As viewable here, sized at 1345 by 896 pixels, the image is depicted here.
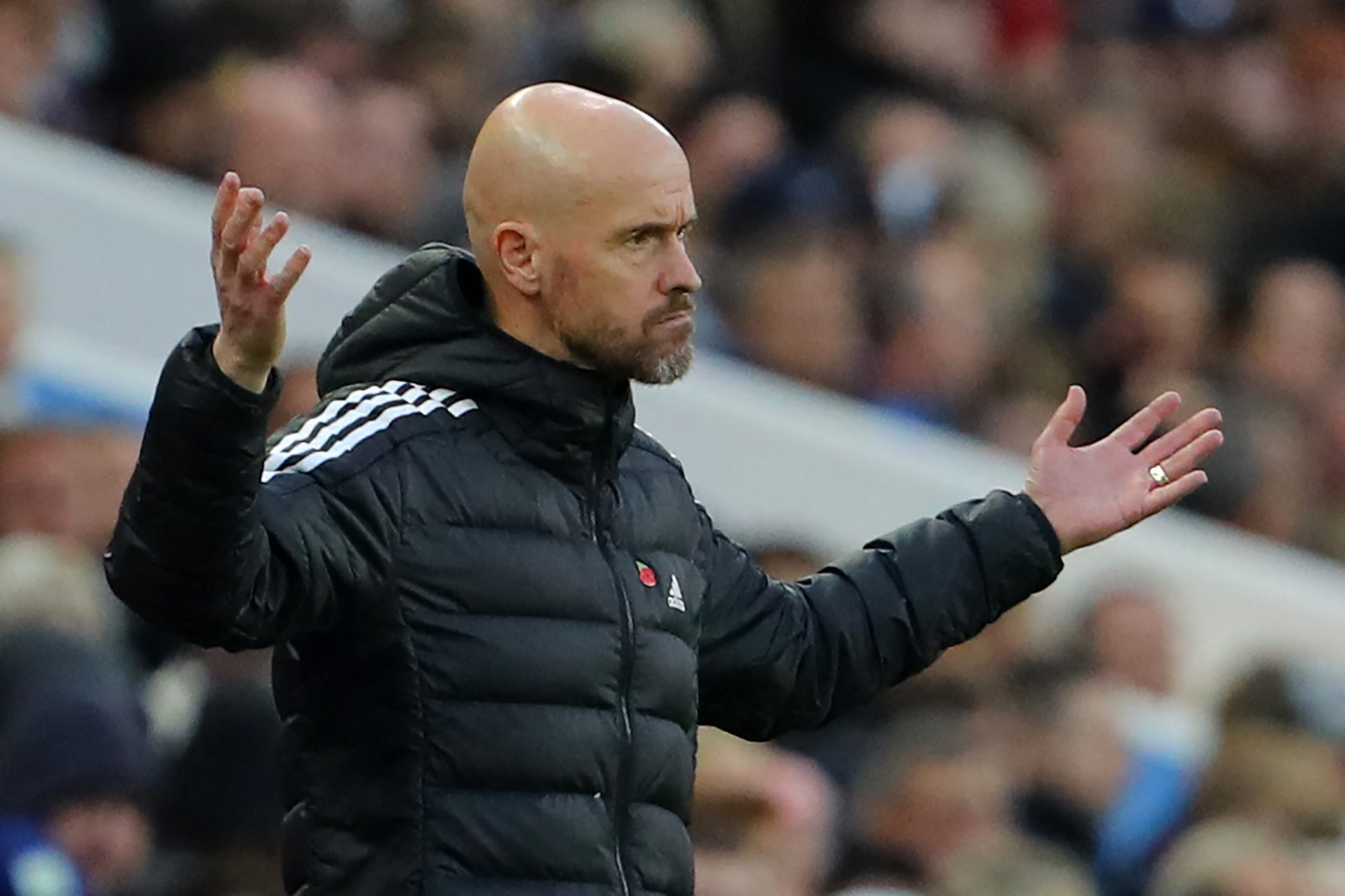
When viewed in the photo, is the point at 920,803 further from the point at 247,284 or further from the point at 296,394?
the point at 247,284

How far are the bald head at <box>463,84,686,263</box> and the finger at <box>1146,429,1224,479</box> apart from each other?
81 centimetres

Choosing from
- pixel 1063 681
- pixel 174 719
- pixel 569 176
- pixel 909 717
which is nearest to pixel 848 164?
pixel 1063 681

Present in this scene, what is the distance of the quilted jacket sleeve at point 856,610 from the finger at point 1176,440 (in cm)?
18

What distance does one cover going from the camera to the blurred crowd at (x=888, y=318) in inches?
197

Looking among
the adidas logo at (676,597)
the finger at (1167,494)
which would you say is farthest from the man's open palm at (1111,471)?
the adidas logo at (676,597)

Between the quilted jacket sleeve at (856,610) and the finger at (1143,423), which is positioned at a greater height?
the finger at (1143,423)

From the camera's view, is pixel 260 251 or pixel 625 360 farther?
pixel 625 360

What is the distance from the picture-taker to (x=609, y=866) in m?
3.25

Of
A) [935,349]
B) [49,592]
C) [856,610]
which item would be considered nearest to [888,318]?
[935,349]

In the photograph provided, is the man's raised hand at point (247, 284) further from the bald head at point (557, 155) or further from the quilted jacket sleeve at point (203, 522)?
the bald head at point (557, 155)

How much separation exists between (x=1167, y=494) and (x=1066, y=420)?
156 millimetres

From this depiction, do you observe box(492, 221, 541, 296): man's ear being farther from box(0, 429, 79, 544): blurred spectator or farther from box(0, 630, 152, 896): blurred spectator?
box(0, 429, 79, 544): blurred spectator

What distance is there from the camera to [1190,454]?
3754mm

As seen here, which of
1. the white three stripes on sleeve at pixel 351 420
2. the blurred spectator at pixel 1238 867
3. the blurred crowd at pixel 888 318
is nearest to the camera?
the white three stripes on sleeve at pixel 351 420
